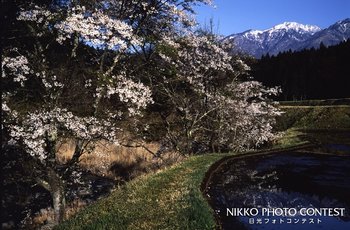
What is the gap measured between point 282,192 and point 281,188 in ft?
2.07

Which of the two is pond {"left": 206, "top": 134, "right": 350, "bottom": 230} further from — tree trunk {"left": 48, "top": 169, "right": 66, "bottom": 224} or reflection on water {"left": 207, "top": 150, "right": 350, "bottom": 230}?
tree trunk {"left": 48, "top": 169, "right": 66, "bottom": 224}

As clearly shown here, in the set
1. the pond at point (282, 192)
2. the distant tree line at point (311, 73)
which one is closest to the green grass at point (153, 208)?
the pond at point (282, 192)

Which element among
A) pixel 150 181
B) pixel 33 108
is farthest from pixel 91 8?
pixel 150 181

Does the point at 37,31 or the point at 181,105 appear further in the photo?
the point at 181,105

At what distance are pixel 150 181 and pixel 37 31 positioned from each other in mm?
7737

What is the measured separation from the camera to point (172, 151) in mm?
26797

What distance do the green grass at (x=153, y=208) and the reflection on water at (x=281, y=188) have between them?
2.47ft

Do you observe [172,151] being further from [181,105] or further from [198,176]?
[198,176]

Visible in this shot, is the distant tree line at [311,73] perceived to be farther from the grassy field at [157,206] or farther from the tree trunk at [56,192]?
the tree trunk at [56,192]

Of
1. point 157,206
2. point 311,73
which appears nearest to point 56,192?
point 157,206

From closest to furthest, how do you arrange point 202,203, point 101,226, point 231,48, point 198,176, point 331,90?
point 101,226 < point 202,203 < point 198,176 < point 231,48 < point 331,90

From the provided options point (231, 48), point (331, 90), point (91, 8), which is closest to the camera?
point (91, 8)

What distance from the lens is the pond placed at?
11203 millimetres

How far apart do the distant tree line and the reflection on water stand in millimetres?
59222
